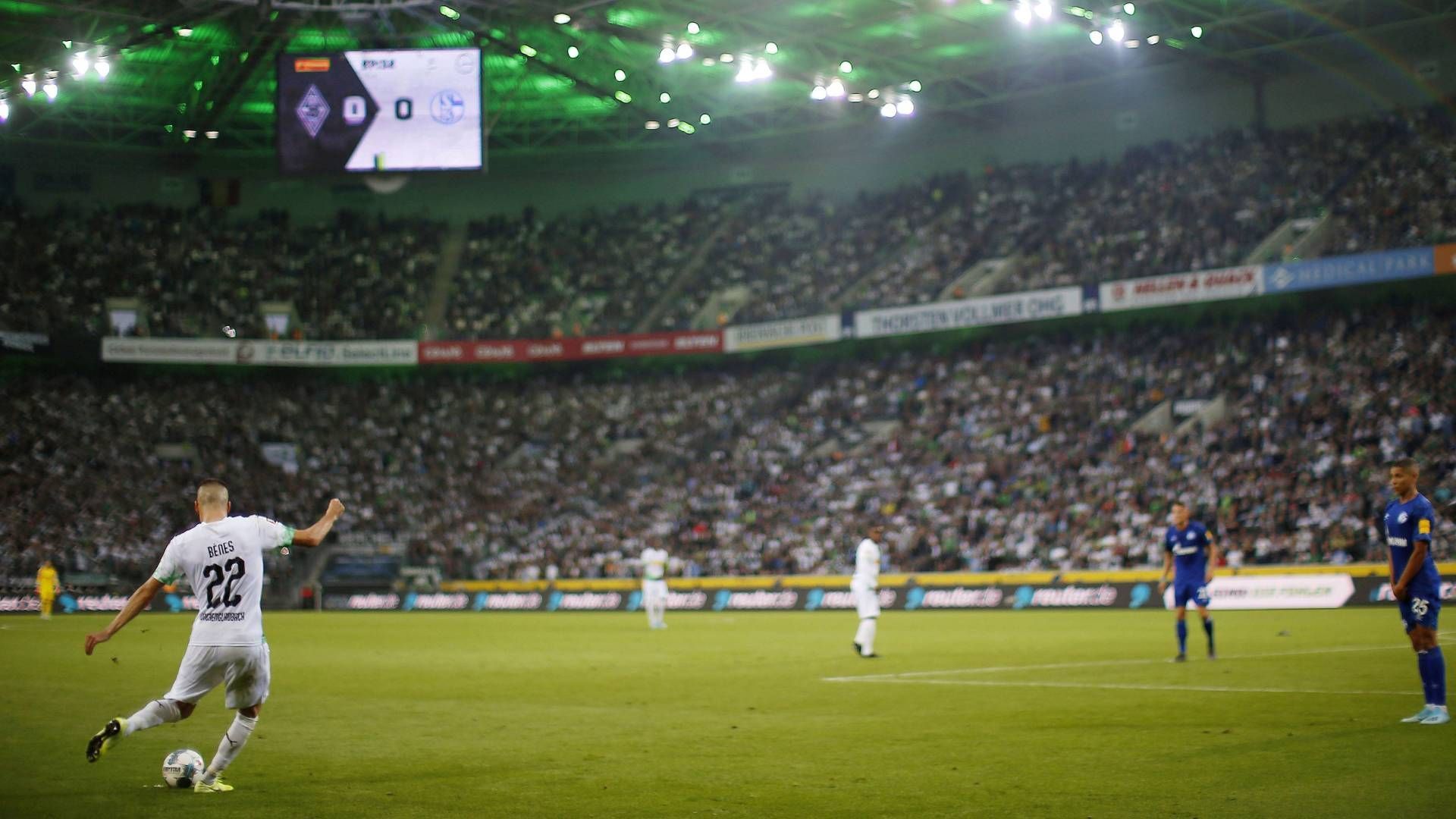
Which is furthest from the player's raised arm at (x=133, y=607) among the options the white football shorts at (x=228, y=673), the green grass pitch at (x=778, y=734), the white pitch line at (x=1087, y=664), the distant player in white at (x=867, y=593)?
the distant player in white at (x=867, y=593)

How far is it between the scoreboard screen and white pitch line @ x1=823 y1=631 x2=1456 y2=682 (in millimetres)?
20949

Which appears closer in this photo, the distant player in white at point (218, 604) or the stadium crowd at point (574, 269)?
the distant player in white at point (218, 604)

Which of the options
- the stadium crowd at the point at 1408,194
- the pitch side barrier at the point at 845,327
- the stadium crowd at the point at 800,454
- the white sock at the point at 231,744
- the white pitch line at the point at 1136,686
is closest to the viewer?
the white sock at the point at 231,744

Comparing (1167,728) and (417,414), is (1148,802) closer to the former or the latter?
(1167,728)

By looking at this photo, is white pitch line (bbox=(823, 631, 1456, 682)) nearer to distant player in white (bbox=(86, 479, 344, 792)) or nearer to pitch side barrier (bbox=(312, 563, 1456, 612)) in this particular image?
distant player in white (bbox=(86, 479, 344, 792))

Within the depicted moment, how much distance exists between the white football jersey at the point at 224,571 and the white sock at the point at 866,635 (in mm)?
13412

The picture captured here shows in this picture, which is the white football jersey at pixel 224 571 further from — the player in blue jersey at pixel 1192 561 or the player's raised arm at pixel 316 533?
the player in blue jersey at pixel 1192 561

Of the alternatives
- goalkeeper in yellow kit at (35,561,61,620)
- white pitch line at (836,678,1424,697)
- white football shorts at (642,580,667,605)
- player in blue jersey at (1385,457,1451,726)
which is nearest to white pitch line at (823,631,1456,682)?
white pitch line at (836,678,1424,697)

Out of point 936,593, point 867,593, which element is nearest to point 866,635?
point 867,593

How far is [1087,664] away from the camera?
19.0 metres

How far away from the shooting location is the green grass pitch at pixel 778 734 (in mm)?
8758

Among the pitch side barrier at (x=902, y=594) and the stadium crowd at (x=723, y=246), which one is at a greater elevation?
the stadium crowd at (x=723, y=246)

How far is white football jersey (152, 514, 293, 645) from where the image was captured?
9.16 metres

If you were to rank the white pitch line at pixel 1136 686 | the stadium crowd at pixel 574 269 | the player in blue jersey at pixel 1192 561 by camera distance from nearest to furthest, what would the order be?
the white pitch line at pixel 1136 686 < the player in blue jersey at pixel 1192 561 < the stadium crowd at pixel 574 269
